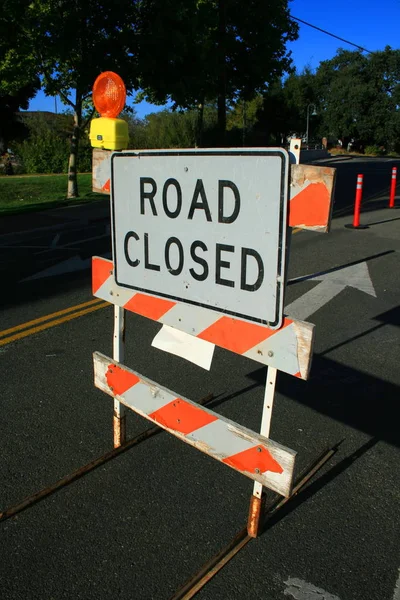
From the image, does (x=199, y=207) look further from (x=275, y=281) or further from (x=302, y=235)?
(x=302, y=235)

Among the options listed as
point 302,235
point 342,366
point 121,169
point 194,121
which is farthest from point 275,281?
point 194,121

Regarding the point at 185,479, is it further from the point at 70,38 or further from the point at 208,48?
the point at 208,48

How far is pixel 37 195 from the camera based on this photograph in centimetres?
1956

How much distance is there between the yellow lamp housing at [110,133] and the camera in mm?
3023

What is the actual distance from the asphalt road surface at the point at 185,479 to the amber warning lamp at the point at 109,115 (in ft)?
6.57

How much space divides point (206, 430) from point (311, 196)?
52.6 inches

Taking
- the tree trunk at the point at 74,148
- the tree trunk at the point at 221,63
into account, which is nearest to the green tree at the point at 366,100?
the tree trunk at the point at 221,63

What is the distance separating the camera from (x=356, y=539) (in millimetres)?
2797

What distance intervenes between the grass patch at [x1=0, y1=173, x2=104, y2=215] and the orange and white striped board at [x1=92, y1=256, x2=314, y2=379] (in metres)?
13.4

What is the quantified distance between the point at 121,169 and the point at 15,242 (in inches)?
346

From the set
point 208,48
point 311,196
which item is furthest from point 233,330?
point 208,48

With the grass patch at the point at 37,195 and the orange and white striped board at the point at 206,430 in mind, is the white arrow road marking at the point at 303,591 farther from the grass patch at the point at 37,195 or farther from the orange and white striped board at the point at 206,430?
the grass patch at the point at 37,195

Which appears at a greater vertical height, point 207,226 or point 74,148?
point 74,148

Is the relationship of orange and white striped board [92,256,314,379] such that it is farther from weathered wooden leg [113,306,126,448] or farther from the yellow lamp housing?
the yellow lamp housing
